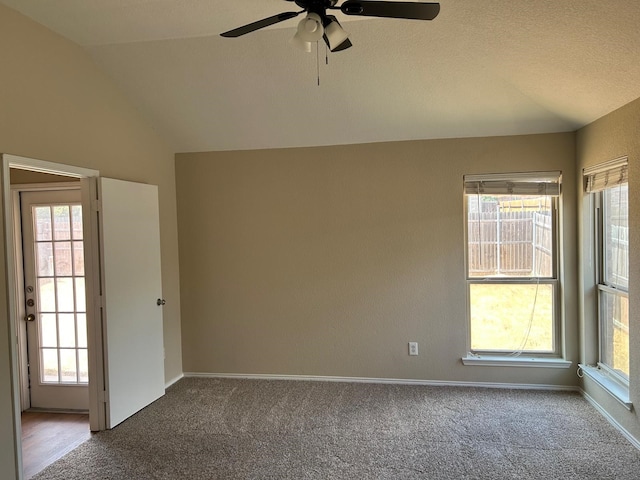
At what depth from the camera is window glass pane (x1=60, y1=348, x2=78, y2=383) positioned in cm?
379

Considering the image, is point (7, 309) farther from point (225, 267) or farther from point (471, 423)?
point (471, 423)

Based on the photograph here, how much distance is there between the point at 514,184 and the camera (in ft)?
12.8

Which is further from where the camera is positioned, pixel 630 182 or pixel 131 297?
pixel 131 297

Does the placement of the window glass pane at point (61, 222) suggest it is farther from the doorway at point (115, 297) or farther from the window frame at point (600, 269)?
the window frame at point (600, 269)

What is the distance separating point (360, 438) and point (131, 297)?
2.15 metres

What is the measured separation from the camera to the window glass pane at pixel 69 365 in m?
3.79

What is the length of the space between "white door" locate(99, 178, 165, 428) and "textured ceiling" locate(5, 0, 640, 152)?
0.93 metres

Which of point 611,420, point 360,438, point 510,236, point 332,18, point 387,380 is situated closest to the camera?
point 332,18

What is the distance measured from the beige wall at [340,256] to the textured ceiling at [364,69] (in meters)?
0.22

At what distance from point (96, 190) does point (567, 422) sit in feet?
13.1

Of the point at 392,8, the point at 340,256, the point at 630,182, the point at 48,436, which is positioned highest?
the point at 392,8

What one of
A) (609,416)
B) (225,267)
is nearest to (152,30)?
(225,267)

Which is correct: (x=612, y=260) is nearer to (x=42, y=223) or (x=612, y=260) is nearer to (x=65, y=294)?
(x=65, y=294)

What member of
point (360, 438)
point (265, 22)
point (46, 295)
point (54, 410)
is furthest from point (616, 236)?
point (54, 410)
